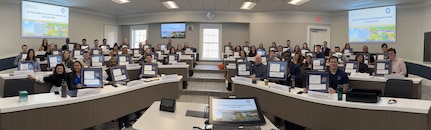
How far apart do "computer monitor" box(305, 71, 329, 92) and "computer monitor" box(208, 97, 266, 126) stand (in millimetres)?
1660

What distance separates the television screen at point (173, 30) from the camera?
13555 millimetres

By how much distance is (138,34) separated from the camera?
48.9 feet

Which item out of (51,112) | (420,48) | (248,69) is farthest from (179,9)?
(51,112)

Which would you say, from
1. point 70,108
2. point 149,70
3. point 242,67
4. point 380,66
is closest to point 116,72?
point 149,70

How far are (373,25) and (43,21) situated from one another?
39.6ft

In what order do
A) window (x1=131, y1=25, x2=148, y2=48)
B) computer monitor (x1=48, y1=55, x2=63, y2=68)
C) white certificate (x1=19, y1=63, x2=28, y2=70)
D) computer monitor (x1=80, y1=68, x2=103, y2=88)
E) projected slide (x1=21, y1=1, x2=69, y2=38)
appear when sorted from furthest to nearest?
window (x1=131, y1=25, x2=148, y2=48), projected slide (x1=21, y1=1, x2=69, y2=38), computer monitor (x1=48, y1=55, x2=63, y2=68), white certificate (x1=19, y1=63, x2=28, y2=70), computer monitor (x1=80, y1=68, x2=103, y2=88)

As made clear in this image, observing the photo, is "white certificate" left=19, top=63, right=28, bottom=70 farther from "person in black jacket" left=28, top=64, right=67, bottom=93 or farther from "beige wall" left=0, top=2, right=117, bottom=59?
"beige wall" left=0, top=2, right=117, bottom=59

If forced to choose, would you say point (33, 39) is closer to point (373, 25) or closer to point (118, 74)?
point (118, 74)

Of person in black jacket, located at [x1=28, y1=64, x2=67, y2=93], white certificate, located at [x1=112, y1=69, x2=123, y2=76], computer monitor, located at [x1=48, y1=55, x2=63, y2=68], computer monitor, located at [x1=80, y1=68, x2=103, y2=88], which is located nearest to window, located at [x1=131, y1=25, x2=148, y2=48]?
computer monitor, located at [x1=48, y1=55, x2=63, y2=68]

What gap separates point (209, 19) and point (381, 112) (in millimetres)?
10133

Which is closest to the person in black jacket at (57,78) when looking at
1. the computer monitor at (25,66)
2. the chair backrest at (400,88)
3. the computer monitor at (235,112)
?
the computer monitor at (25,66)

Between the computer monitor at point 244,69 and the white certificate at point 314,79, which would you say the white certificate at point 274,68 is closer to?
the computer monitor at point 244,69

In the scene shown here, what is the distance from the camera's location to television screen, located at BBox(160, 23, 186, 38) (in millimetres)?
13555

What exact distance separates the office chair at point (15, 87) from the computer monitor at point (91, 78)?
650mm
